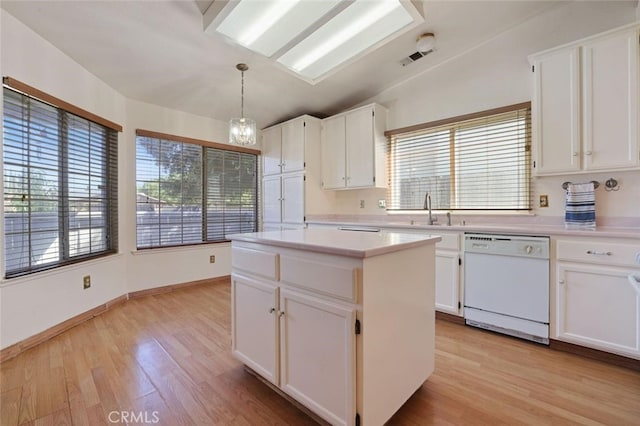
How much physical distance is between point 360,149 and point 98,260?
10.7 ft

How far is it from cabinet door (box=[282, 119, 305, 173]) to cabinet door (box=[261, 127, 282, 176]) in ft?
0.39

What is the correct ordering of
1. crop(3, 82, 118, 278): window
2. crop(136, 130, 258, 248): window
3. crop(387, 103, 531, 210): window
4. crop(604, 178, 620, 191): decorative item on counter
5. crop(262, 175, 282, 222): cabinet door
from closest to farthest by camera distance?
1. crop(3, 82, 118, 278): window
2. crop(604, 178, 620, 191): decorative item on counter
3. crop(387, 103, 531, 210): window
4. crop(136, 130, 258, 248): window
5. crop(262, 175, 282, 222): cabinet door

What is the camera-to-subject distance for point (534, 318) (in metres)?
2.28

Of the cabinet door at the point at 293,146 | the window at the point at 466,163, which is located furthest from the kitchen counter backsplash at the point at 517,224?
the cabinet door at the point at 293,146

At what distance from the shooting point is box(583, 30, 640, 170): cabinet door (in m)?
2.08

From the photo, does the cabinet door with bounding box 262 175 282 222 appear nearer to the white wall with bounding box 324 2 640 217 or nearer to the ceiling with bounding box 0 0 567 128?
the ceiling with bounding box 0 0 567 128

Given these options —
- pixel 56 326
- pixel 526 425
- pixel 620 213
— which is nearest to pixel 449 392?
pixel 526 425

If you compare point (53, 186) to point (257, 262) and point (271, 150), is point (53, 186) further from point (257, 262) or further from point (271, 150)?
point (271, 150)

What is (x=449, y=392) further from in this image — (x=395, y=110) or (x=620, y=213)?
(x=395, y=110)

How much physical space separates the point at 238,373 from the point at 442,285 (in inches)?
77.3

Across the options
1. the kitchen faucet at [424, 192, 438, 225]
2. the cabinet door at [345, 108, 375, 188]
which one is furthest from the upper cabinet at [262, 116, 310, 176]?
the kitchen faucet at [424, 192, 438, 225]

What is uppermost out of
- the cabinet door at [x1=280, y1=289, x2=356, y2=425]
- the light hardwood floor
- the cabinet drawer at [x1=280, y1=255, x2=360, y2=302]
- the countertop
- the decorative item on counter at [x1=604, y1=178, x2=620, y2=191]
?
the decorative item on counter at [x1=604, y1=178, x2=620, y2=191]

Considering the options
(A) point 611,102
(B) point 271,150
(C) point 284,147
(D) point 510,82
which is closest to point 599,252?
(A) point 611,102

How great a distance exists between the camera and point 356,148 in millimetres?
3830
